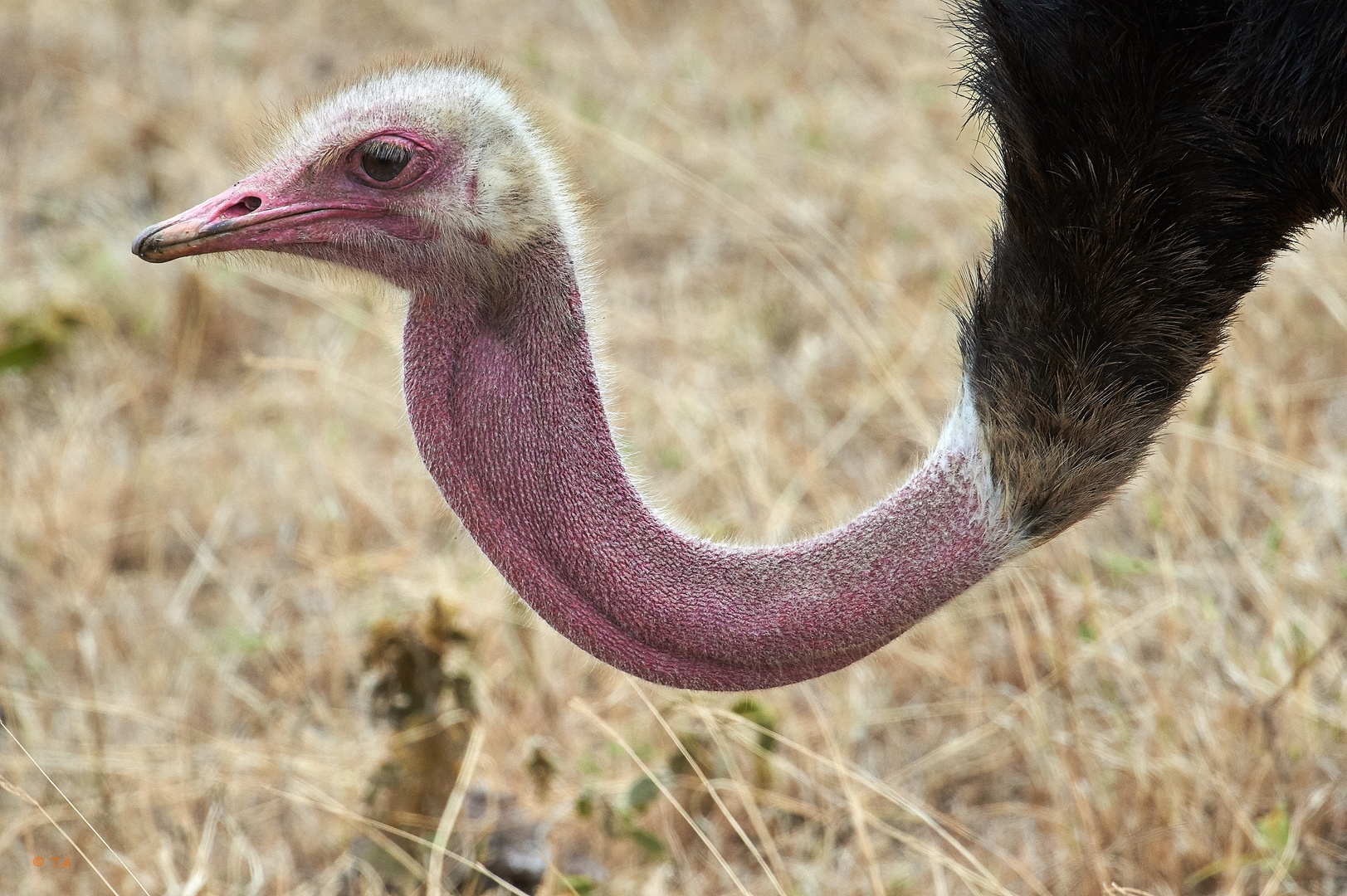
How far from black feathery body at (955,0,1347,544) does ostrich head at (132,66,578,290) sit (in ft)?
2.02

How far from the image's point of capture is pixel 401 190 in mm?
1842

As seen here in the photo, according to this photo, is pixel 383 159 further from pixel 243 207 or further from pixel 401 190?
pixel 243 207

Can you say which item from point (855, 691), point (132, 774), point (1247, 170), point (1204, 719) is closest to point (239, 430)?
point (132, 774)

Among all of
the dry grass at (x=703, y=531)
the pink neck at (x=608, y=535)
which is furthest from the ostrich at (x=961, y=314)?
the dry grass at (x=703, y=531)

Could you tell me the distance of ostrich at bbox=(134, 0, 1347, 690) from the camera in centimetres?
170

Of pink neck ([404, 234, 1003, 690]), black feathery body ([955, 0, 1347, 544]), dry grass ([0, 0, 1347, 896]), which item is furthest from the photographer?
dry grass ([0, 0, 1347, 896])

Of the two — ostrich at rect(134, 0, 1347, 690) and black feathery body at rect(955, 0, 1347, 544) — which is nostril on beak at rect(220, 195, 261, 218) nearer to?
ostrich at rect(134, 0, 1347, 690)

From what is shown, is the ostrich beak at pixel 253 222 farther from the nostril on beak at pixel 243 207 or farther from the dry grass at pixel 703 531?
the dry grass at pixel 703 531

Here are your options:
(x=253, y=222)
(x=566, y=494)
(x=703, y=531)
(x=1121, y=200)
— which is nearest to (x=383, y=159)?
(x=253, y=222)

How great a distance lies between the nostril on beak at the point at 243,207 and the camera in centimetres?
181

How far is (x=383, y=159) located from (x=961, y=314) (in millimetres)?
796

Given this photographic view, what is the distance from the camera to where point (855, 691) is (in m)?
2.98

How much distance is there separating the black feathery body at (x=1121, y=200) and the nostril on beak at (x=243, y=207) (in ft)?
3.11

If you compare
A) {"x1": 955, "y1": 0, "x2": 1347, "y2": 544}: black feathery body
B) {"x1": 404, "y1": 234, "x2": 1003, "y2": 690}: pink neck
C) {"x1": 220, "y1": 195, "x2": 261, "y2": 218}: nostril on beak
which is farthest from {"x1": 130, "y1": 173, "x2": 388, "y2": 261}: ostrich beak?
{"x1": 955, "y1": 0, "x2": 1347, "y2": 544}: black feathery body
